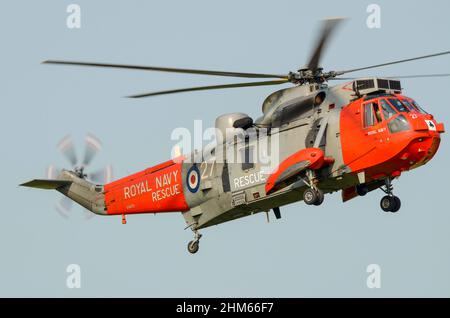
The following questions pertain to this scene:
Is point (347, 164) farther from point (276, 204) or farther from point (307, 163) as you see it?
point (276, 204)

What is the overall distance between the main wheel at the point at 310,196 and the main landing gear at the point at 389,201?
219 cm

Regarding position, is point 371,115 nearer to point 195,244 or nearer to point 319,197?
point 319,197

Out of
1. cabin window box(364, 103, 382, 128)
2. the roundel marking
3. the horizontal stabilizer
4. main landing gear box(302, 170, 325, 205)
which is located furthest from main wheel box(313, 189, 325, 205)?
the horizontal stabilizer

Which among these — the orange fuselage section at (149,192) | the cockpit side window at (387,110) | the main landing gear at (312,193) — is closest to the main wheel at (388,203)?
the main landing gear at (312,193)

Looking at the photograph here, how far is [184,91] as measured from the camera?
2419cm

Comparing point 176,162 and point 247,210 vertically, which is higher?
point 176,162

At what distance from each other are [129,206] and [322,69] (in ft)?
29.1

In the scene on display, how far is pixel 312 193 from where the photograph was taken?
2486cm

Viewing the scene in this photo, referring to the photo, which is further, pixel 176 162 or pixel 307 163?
pixel 176 162

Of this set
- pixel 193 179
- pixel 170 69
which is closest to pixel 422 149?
pixel 170 69

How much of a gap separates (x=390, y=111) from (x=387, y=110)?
0.28 feet

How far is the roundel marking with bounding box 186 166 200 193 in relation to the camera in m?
28.7

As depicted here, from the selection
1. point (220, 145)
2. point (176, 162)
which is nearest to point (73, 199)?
point (176, 162)

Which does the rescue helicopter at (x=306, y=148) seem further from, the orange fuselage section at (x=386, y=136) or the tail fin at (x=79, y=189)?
the tail fin at (x=79, y=189)
